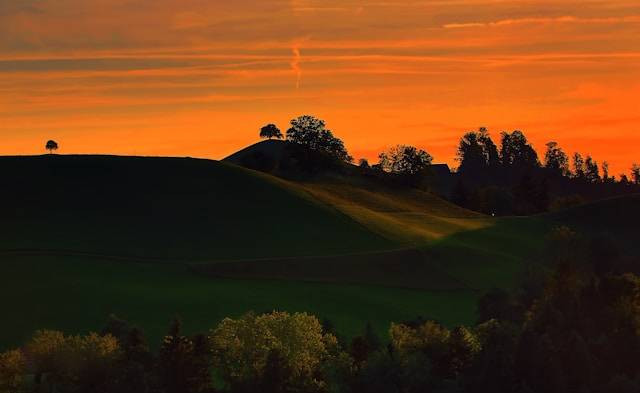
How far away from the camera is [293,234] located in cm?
14512

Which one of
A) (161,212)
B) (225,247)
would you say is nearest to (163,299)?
(225,247)

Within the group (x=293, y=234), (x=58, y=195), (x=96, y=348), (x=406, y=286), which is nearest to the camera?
(x=96, y=348)

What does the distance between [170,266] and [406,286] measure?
28740 millimetres

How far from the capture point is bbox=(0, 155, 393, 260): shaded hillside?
441 ft

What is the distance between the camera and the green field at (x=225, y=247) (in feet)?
345

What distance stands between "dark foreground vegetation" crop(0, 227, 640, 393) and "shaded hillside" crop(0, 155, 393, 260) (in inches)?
2113

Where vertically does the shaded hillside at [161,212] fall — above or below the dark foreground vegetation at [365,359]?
above

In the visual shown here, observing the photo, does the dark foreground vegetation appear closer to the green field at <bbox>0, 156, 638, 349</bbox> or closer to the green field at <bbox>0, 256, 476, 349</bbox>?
the green field at <bbox>0, 256, 476, 349</bbox>

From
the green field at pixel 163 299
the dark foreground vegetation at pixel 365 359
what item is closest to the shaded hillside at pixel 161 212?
the green field at pixel 163 299

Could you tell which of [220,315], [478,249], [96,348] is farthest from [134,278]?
[478,249]

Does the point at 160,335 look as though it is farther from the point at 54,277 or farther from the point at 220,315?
the point at 54,277

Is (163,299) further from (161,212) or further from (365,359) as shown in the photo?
(161,212)

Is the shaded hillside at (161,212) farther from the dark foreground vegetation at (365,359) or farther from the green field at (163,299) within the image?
the dark foreground vegetation at (365,359)

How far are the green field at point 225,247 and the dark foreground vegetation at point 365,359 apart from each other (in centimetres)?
2032
